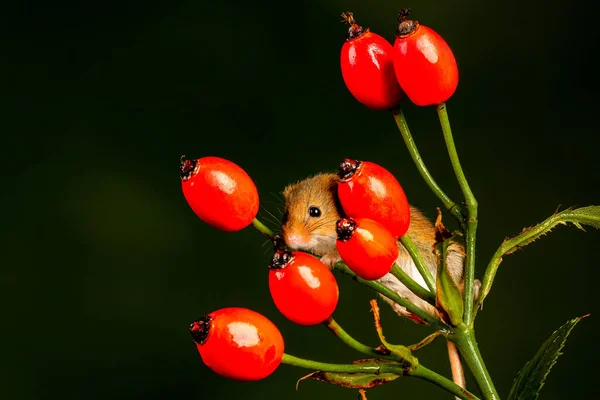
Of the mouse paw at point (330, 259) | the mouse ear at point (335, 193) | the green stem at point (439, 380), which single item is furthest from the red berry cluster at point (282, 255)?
the mouse ear at point (335, 193)

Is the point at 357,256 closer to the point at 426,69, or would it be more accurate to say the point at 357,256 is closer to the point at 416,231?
the point at 426,69

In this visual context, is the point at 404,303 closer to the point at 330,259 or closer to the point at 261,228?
the point at 261,228

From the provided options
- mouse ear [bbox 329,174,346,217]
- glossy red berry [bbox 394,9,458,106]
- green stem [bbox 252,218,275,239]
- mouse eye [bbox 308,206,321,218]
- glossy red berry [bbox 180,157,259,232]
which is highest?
mouse ear [bbox 329,174,346,217]

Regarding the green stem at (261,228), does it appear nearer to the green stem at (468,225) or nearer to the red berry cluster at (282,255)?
the red berry cluster at (282,255)

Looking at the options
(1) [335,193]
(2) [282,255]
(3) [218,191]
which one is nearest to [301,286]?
(2) [282,255]

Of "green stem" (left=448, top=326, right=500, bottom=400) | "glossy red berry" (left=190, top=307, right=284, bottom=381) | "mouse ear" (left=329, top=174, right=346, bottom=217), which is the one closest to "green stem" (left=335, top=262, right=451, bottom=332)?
"green stem" (left=448, top=326, right=500, bottom=400)

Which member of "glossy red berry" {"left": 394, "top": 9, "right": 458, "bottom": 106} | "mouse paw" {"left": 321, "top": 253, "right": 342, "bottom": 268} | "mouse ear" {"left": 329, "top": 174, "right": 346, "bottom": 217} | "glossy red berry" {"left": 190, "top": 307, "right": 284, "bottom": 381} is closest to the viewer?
"glossy red berry" {"left": 190, "top": 307, "right": 284, "bottom": 381}

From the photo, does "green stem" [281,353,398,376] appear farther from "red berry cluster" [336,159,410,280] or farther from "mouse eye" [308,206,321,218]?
"mouse eye" [308,206,321,218]
